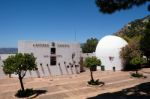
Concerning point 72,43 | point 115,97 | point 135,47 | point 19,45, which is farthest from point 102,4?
point 135,47

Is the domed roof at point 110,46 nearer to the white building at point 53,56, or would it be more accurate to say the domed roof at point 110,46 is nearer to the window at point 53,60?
the white building at point 53,56

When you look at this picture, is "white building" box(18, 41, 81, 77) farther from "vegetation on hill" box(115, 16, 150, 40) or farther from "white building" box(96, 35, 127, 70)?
"vegetation on hill" box(115, 16, 150, 40)

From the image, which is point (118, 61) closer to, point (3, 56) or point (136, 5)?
point (3, 56)

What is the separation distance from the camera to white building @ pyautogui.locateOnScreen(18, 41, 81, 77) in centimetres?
3209

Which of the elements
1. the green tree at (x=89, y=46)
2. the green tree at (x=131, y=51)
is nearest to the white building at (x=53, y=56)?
the green tree at (x=131, y=51)

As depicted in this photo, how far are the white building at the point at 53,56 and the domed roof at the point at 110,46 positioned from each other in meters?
6.43

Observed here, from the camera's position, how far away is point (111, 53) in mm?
40719

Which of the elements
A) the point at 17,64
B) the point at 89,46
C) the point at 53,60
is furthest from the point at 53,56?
the point at 89,46

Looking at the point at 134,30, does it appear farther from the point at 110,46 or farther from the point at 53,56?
the point at 53,56

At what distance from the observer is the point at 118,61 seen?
132 ft

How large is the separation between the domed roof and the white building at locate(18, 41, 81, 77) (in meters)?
6.43

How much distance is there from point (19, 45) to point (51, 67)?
18.9 feet

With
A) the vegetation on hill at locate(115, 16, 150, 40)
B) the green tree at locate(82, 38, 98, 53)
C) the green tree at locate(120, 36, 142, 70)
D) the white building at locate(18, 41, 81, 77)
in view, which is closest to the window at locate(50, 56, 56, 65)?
the white building at locate(18, 41, 81, 77)

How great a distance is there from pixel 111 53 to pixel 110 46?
4.12 ft
